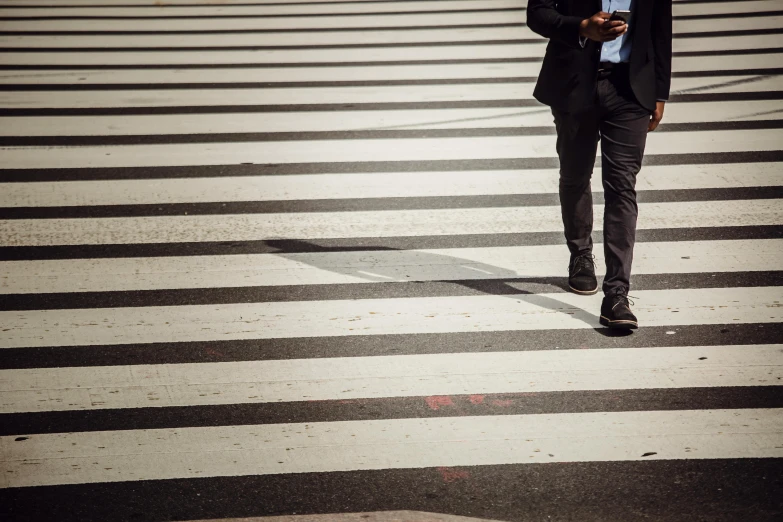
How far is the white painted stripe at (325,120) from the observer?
24.8 ft

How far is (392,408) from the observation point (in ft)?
13.8

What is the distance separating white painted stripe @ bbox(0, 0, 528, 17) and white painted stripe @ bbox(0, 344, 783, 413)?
683 cm

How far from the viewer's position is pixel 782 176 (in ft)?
21.8

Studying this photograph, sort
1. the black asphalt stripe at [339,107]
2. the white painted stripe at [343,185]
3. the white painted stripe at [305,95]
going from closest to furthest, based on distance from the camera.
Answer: the white painted stripe at [343,185] < the black asphalt stripe at [339,107] < the white painted stripe at [305,95]

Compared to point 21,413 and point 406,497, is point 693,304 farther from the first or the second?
point 21,413

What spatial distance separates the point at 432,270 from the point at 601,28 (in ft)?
5.69

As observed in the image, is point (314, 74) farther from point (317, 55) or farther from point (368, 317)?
point (368, 317)

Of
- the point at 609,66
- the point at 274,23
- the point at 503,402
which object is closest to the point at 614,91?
the point at 609,66

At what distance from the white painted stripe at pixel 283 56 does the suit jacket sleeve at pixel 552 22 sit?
13.8 feet

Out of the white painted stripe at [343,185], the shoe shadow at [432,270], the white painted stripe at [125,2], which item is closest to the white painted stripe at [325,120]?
the white painted stripe at [343,185]

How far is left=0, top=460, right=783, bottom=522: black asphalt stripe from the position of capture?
3488mm

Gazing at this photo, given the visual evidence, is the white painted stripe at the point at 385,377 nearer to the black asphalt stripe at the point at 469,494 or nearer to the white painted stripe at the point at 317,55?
the black asphalt stripe at the point at 469,494

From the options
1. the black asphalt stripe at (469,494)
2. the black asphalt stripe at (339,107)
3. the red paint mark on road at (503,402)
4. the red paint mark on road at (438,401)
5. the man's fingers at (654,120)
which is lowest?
the black asphalt stripe at (469,494)

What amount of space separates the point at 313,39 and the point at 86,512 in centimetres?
695
